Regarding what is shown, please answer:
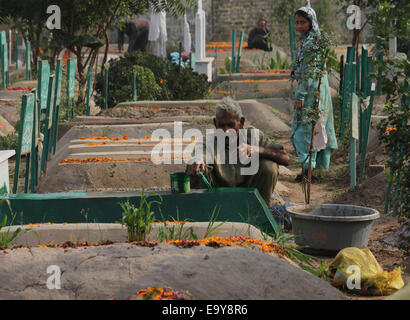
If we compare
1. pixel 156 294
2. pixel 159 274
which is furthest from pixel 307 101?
pixel 156 294

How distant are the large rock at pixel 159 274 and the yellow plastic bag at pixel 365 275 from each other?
0.67 meters

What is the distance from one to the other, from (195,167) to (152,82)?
21.8ft

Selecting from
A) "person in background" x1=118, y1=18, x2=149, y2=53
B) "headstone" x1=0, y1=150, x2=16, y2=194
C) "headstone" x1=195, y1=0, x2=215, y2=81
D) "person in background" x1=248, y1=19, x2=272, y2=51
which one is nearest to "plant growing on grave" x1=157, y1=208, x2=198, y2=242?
"headstone" x1=0, y1=150, x2=16, y2=194

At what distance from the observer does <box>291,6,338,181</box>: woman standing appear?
6707mm

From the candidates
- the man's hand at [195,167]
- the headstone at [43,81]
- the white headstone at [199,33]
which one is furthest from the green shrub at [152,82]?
the man's hand at [195,167]

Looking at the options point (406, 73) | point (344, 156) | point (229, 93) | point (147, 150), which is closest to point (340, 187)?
point (344, 156)

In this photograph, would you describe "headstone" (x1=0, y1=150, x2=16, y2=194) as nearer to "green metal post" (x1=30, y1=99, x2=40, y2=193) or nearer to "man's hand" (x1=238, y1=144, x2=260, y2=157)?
"green metal post" (x1=30, y1=99, x2=40, y2=193)

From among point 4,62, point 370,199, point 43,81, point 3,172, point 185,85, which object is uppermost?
point 4,62

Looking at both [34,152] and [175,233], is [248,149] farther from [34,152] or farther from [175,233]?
[34,152]

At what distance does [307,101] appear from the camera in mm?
6891

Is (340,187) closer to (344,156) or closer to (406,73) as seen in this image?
(344,156)

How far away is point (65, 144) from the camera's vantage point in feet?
24.7

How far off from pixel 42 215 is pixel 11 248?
961mm

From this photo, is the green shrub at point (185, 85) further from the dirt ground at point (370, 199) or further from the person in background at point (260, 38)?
the person in background at point (260, 38)
